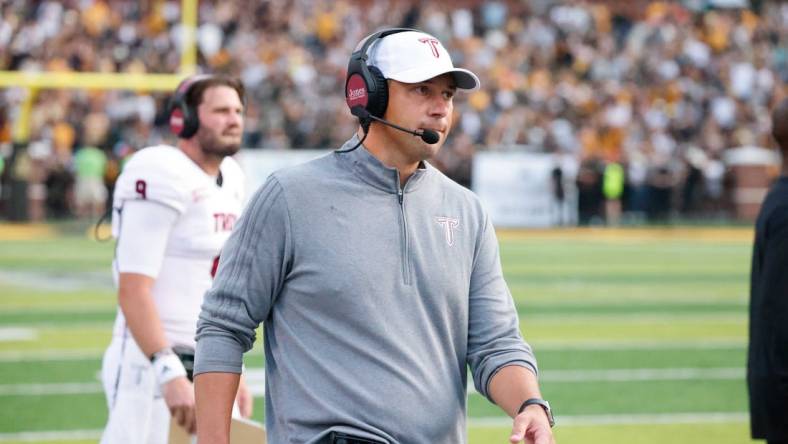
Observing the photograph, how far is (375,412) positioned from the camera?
323cm

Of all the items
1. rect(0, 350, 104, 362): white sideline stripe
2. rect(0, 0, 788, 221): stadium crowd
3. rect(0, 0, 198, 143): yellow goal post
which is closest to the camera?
rect(0, 350, 104, 362): white sideline stripe

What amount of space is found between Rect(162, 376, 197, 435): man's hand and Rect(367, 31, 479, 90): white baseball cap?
1.47 metres

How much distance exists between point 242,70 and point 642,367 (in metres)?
18.6

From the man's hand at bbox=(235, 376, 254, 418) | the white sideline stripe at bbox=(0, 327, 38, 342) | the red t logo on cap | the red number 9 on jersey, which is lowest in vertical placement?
the white sideline stripe at bbox=(0, 327, 38, 342)

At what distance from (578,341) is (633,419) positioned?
3.20m

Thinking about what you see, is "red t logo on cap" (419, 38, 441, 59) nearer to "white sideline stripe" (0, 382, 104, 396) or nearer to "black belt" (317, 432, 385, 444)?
"black belt" (317, 432, 385, 444)

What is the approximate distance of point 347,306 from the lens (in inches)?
128

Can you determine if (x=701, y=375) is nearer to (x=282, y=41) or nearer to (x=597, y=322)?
(x=597, y=322)

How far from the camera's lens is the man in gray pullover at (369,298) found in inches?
128

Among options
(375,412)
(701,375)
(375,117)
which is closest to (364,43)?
(375,117)

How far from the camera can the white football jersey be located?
475 cm

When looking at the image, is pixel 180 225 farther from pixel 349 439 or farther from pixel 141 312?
pixel 349 439

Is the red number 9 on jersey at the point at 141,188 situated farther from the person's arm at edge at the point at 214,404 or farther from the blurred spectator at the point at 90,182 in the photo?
the blurred spectator at the point at 90,182

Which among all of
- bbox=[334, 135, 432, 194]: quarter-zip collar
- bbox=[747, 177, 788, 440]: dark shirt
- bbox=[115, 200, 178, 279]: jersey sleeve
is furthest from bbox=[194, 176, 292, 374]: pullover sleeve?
bbox=[747, 177, 788, 440]: dark shirt
